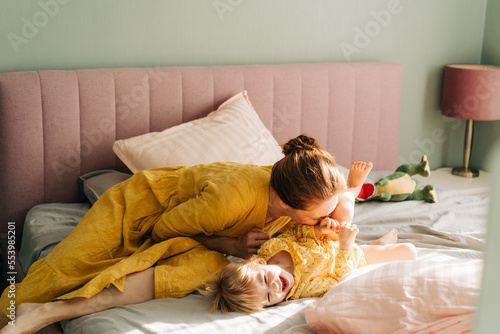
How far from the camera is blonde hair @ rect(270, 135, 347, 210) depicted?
145 cm

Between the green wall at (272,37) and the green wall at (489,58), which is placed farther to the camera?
the green wall at (489,58)

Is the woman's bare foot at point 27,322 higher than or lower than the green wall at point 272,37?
lower

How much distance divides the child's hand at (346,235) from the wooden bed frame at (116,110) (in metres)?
1.10

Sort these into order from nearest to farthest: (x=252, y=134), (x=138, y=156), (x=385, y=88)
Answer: (x=138, y=156) → (x=252, y=134) → (x=385, y=88)

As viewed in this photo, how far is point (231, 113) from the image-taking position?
2260mm

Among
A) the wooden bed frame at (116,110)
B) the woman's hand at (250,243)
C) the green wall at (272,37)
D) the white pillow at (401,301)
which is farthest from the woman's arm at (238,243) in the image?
the green wall at (272,37)

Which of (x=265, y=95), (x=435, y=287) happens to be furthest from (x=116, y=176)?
(x=435, y=287)

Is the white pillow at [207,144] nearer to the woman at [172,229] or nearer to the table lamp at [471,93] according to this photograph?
the woman at [172,229]

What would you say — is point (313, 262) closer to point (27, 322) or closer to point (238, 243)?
point (238, 243)

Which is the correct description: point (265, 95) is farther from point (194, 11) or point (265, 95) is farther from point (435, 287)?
point (435, 287)

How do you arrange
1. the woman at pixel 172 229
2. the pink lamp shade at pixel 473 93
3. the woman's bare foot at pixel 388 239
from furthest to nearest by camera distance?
the pink lamp shade at pixel 473 93 → the woman's bare foot at pixel 388 239 → the woman at pixel 172 229

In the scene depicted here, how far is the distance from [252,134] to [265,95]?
1.21 feet

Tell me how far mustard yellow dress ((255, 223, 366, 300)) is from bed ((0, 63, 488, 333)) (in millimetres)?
73

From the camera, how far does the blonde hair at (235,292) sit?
1.36 metres
